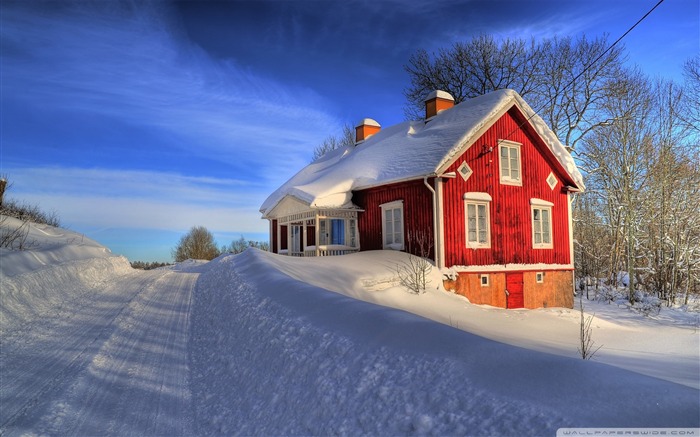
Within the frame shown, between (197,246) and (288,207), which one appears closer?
(288,207)

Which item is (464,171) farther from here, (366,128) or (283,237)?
(283,237)

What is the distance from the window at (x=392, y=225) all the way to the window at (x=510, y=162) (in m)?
4.15

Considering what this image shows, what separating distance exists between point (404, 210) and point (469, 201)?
2285 mm

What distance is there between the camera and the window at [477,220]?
1557cm

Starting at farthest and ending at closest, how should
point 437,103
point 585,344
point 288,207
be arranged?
point 288,207 → point 437,103 → point 585,344

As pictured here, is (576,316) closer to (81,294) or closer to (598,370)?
(598,370)

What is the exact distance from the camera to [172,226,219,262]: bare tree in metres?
43.9

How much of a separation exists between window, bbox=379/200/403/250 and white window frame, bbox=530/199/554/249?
18.1 feet

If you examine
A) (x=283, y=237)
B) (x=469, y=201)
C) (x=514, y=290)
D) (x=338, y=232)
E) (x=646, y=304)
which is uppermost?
(x=469, y=201)

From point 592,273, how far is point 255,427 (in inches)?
1076

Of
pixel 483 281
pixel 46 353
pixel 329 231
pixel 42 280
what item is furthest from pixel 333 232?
pixel 46 353

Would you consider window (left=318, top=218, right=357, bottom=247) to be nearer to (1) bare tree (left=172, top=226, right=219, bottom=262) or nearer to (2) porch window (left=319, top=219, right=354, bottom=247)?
(2) porch window (left=319, top=219, right=354, bottom=247)

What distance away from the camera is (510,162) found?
677 inches

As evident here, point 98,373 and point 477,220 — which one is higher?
point 477,220
